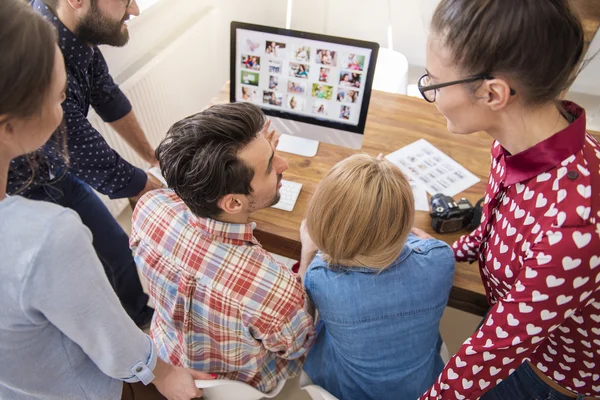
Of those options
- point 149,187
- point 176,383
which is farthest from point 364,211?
point 149,187

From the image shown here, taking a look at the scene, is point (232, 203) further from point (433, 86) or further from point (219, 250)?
point (433, 86)

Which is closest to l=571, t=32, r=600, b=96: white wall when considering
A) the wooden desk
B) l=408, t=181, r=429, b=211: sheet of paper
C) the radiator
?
the wooden desk

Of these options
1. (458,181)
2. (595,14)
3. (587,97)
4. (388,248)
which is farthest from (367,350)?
(587,97)

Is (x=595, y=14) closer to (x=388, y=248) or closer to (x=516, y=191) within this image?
(x=516, y=191)

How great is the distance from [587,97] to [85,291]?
379 centimetres

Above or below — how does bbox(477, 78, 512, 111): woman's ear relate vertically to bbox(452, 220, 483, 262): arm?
above

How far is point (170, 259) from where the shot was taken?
107cm

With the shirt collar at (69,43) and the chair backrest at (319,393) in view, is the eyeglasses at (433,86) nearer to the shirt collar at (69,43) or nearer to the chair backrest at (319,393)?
the chair backrest at (319,393)

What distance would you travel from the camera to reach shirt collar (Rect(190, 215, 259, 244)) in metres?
1.05

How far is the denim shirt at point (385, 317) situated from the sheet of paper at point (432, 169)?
0.41 metres

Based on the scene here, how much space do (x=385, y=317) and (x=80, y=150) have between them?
Result: 1094mm

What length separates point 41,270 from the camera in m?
0.60

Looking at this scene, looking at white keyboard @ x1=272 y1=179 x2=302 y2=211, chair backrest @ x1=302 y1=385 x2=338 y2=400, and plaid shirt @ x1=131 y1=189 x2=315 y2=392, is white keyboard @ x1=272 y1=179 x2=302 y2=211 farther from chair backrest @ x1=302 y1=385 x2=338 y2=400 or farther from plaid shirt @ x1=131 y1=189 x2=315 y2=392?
chair backrest @ x1=302 y1=385 x2=338 y2=400

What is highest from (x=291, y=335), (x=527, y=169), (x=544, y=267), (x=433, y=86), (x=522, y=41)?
(x=522, y=41)
